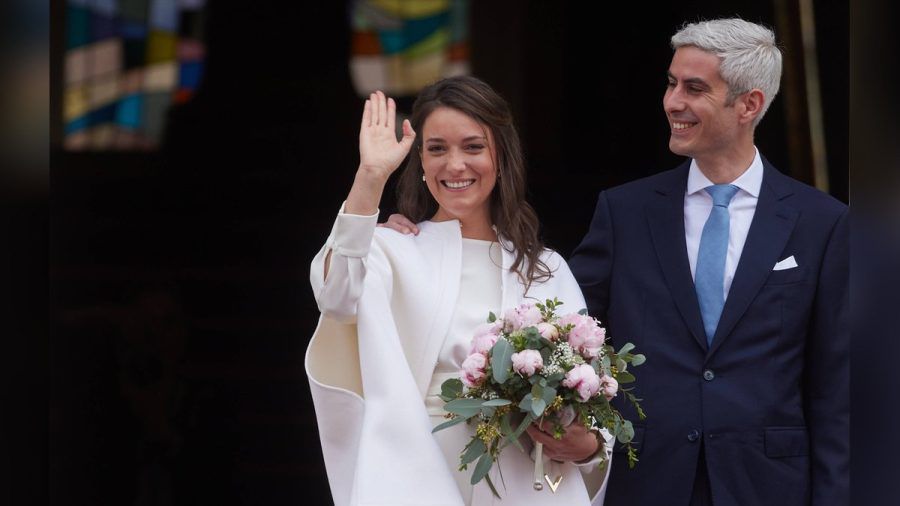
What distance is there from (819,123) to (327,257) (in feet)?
8.63

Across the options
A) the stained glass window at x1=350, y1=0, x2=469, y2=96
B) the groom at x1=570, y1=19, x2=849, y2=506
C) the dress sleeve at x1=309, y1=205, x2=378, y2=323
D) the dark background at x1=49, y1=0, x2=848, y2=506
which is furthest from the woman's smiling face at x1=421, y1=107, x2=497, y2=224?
the stained glass window at x1=350, y1=0, x2=469, y2=96

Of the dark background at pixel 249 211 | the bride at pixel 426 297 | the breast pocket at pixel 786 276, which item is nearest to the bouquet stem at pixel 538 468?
the bride at pixel 426 297

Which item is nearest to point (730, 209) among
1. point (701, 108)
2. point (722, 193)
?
point (722, 193)

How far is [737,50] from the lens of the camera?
4758 millimetres

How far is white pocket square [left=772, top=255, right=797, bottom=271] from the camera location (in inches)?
182

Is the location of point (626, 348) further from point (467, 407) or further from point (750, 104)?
point (750, 104)

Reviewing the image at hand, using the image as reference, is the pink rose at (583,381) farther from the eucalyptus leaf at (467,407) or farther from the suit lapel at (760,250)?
the suit lapel at (760,250)

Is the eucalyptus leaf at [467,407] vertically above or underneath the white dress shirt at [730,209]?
underneath

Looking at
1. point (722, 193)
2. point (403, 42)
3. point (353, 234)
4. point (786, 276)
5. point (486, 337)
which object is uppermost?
point (403, 42)

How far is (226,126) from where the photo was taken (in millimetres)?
7289

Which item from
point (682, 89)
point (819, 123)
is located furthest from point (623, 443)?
point (819, 123)

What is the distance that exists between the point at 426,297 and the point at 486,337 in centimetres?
31

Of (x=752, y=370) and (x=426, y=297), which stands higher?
(x=426, y=297)

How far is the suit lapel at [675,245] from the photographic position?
4.60m
